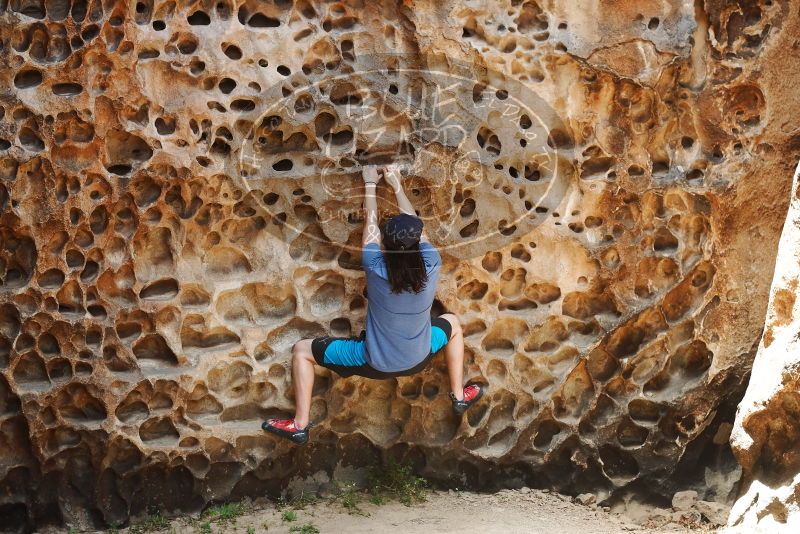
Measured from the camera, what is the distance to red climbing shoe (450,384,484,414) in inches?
191

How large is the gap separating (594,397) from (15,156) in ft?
9.41

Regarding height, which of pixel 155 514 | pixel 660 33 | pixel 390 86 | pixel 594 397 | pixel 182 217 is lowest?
pixel 155 514

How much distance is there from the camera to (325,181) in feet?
15.2

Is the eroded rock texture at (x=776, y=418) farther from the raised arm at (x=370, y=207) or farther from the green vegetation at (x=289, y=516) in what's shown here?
the green vegetation at (x=289, y=516)

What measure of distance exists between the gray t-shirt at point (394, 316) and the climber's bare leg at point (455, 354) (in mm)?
223

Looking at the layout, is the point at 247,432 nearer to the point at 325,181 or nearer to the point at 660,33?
the point at 325,181

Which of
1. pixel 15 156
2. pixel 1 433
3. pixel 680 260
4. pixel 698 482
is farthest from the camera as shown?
pixel 698 482

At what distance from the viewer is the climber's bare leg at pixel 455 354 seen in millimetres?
4789

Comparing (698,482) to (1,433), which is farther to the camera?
(698,482)

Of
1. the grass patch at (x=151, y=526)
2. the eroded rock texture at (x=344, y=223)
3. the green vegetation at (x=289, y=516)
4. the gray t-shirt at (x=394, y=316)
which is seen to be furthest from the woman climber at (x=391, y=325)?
the grass patch at (x=151, y=526)

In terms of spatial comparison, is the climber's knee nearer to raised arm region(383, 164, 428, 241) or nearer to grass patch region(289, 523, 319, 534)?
raised arm region(383, 164, 428, 241)

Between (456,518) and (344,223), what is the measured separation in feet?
4.93

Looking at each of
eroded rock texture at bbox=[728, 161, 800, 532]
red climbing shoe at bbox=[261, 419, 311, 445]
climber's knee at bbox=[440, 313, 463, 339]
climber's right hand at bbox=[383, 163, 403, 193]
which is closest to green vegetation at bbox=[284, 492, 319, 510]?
red climbing shoe at bbox=[261, 419, 311, 445]

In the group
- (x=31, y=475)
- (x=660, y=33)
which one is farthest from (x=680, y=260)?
(x=31, y=475)
